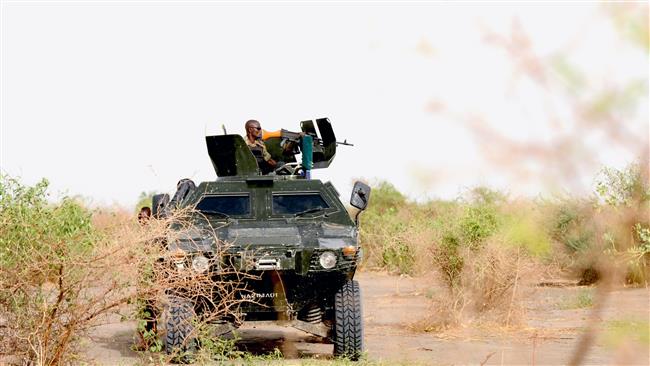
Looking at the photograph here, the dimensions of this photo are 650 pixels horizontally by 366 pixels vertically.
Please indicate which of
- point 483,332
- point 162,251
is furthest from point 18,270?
point 483,332

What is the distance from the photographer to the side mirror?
10828mm

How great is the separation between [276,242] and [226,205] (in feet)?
4.19

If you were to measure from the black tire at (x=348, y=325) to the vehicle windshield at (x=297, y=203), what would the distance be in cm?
112

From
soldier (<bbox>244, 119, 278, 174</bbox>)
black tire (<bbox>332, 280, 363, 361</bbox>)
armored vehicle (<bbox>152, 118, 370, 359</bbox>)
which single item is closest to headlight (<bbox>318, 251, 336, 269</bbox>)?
armored vehicle (<bbox>152, 118, 370, 359</bbox>)

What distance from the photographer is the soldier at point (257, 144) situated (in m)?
12.0

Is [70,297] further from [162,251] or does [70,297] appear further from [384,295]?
[384,295]

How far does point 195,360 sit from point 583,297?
10.1 meters

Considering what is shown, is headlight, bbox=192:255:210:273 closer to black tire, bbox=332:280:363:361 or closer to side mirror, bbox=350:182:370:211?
black tire, bbox=332:280:363:361

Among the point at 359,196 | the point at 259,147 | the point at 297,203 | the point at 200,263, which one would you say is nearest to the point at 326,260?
the point at 359,196

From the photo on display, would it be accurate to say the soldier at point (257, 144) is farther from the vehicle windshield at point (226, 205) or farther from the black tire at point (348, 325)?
the black tire at point (348, 325)

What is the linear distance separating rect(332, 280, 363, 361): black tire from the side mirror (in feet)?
3.00

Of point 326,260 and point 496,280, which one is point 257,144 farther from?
point 496,280

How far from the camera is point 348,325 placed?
10.4 meters

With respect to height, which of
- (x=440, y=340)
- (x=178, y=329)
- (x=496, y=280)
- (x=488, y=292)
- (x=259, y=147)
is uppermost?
(x=259, y=147)
